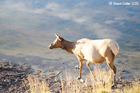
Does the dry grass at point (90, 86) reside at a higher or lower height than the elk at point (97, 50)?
lower

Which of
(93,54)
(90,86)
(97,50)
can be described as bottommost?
(90,86)

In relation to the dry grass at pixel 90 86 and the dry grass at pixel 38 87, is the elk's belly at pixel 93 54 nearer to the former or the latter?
the dry grass at pixel 90 86

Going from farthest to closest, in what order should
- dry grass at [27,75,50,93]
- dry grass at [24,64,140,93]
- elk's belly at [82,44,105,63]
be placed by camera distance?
elk's belly at [82,44,105,63] → dry grass at [24,64,140,93] → dry grass at [27,75,50,93]

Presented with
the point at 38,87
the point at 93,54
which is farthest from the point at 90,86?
the point at 38,87

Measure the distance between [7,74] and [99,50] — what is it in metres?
4.64

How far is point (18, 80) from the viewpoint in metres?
8.12

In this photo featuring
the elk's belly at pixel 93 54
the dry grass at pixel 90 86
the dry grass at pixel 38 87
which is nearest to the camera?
the dry grass at pixel 38 87

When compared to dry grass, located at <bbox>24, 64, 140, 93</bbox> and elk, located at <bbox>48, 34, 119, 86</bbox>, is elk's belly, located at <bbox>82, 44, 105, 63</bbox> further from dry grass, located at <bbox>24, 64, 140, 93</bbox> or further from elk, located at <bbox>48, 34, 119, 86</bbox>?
dry grass, located at <bbox>24, 64, 140, 93</bbox>

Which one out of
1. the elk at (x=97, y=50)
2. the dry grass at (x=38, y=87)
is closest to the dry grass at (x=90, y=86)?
the dry grass at (x=38, y=87)

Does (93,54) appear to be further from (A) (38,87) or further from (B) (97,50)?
(A) (38,87)

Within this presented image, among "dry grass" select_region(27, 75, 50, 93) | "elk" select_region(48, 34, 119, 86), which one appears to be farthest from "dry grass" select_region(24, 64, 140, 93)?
"elk" select_region(48, 34, 119, 86)

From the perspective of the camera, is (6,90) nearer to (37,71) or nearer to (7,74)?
(7,74)

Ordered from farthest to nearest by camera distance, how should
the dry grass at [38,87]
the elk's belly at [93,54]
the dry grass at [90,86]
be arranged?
the elk's belly at [93,54] → the dry grass at [90,86] → the dry grass at [38,87]

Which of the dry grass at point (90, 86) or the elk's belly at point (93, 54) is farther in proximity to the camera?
the elk's belly at point (93, 54)
